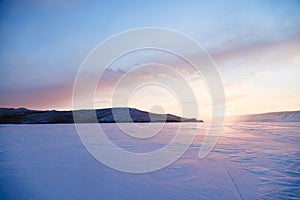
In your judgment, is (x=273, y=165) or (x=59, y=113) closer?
(x=273, y=165)

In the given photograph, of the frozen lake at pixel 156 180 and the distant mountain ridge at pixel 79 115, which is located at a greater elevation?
the distant mountain ridge at pixel 79 115

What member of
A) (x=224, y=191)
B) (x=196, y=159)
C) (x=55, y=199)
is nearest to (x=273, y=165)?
(x=196, y=159)

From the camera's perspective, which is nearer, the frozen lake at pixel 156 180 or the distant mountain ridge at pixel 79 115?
the frozen lake at pixel 156 180

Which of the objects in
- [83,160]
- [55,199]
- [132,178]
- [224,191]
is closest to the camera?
[55,199]

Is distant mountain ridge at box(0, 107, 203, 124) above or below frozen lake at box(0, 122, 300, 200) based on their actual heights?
above

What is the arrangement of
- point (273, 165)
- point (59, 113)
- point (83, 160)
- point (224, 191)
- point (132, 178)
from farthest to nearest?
point (59, 113)
point (83, 160)
point (273, 165)
point (132, 178)
point (224, 191)

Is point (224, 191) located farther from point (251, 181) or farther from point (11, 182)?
point (11, 182)

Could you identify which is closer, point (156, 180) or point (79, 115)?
point (156, 180)

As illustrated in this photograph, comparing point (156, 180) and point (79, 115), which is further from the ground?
point (79, 115)

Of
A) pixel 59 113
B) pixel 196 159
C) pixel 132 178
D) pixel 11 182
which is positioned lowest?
pixel 11 182

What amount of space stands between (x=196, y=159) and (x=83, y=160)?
11.7 feet

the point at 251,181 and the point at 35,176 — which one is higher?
the point at 251,181

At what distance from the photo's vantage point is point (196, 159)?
18.0ft

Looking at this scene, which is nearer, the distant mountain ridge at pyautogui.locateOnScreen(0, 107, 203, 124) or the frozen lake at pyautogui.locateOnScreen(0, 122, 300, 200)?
the frozen lake at pyautogui.locateOnScreen(0, 122, 300, 200)
